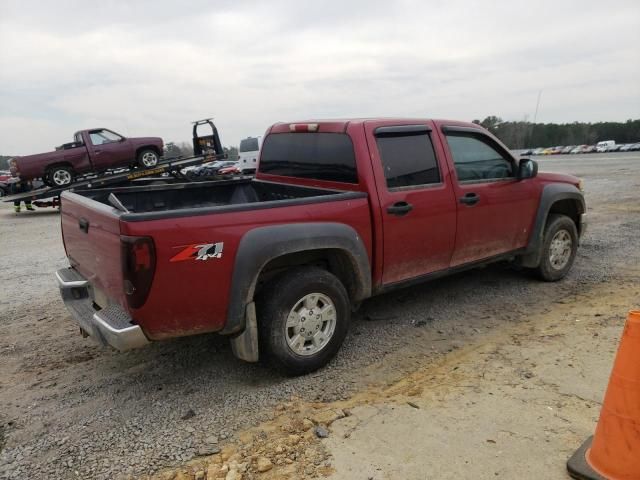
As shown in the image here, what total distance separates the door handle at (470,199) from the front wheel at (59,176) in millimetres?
13911

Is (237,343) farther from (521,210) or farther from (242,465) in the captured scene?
(521,210)

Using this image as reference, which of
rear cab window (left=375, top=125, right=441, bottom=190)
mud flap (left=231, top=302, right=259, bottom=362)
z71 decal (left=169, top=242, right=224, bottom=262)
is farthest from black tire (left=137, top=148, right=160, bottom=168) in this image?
z71 decal (left=169, top=242, right=224, bottom=262)

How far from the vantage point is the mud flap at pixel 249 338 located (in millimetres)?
3458

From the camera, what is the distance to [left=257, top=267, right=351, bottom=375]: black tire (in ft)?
11.6

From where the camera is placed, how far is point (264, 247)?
3.38 m

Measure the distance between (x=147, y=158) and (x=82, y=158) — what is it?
1916mm

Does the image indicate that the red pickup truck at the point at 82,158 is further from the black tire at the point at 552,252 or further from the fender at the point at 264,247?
the fender at the point at 264,247

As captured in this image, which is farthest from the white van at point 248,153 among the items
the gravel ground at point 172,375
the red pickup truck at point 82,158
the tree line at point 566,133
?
the tree line at point 566,133

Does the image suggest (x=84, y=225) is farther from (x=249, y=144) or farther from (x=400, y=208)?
(x=249, y=144)

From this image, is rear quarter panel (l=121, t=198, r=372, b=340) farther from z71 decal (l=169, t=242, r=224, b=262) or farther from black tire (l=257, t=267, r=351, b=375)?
black tire (l=257, t=267, r=351, b=375)

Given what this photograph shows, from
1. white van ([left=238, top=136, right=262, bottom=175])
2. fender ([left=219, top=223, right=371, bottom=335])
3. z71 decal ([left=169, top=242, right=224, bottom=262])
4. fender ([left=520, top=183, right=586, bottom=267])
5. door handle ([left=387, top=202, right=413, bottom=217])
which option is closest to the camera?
z71 decal ([left=169, top=242, right=224, bottom=262])

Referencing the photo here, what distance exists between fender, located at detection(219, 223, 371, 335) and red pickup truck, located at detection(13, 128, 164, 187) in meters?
13.8

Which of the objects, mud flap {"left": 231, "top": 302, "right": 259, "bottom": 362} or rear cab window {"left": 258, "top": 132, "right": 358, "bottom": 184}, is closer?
mud flap {"left": 231, "top": 302, "right": 259, "bottom": 362}

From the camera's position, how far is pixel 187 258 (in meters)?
3.11
